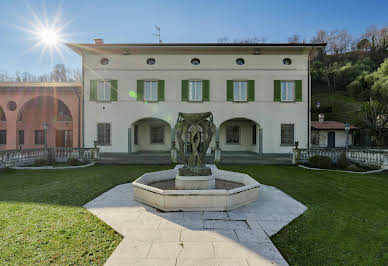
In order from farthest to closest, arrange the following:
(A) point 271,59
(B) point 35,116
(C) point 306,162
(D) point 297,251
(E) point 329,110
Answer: (E) point 329,110 < (B) point 35,116 < (A) point 271,59 < (C) point 306,162 < (D) point 297,251

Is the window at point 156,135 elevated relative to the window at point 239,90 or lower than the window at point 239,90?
lower

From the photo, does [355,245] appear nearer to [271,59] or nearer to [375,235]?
[375,235]

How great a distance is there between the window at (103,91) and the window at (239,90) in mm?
10278

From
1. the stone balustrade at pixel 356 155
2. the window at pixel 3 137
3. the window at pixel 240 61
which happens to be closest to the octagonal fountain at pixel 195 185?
the stone balustrade at pixel 356 155

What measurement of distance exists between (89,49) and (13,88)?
8.21m

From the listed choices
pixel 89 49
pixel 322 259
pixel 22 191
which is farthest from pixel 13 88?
pixel 322 259

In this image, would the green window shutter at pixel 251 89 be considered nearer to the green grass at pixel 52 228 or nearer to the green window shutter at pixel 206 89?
the green window shutter at pixel 206 89

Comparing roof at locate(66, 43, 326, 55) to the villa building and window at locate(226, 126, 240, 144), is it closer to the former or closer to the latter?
the villa building

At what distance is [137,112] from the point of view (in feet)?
51.0

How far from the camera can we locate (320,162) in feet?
35.6

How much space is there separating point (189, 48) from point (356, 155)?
13.4 m

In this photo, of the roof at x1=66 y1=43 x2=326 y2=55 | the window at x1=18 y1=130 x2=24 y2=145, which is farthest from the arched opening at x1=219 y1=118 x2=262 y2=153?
the window at x1=18 y1=130 x2=24 y2=145

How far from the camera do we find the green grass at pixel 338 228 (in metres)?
2.96

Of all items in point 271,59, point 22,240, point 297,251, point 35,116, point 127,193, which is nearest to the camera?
point 297,251
